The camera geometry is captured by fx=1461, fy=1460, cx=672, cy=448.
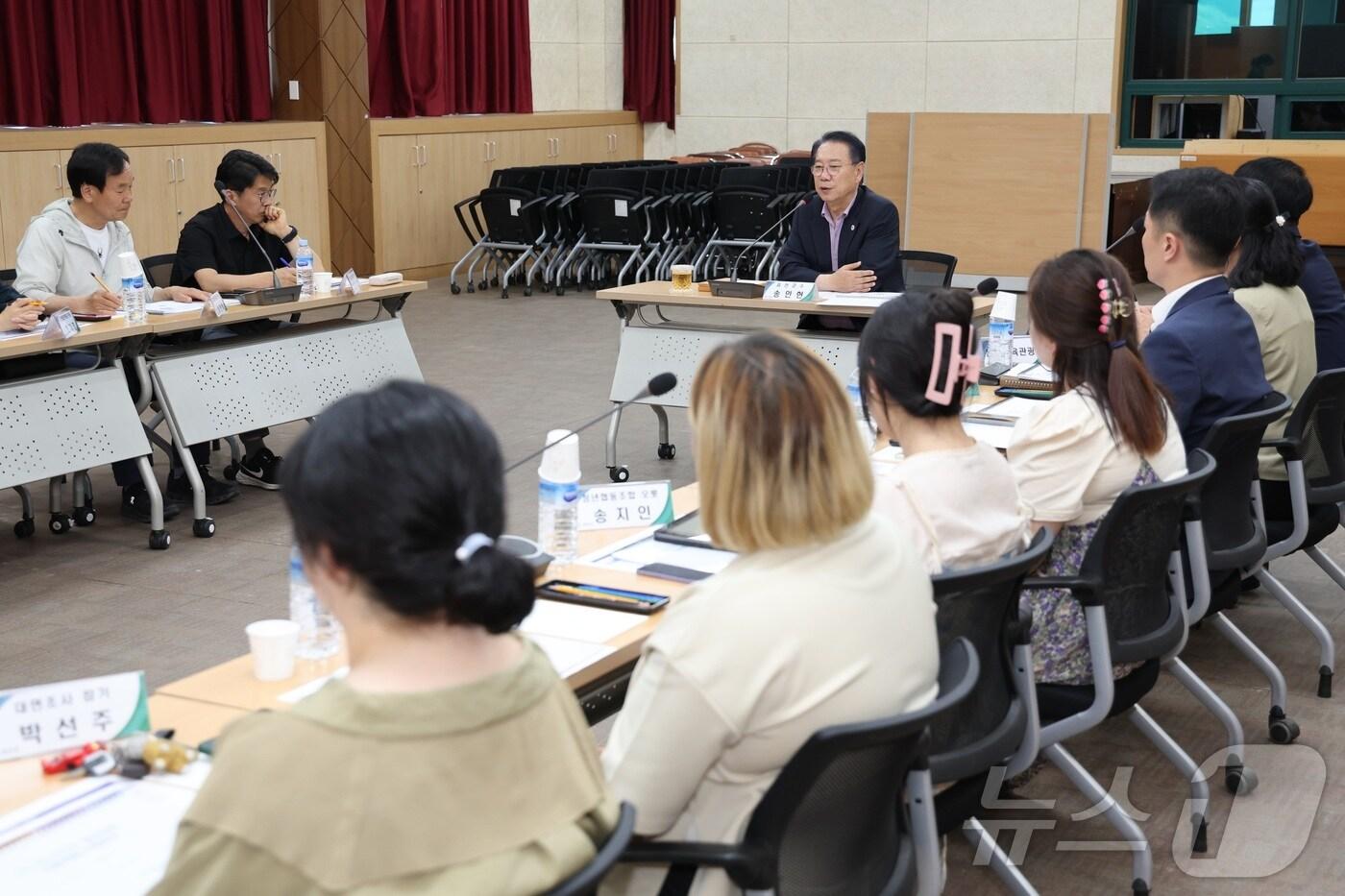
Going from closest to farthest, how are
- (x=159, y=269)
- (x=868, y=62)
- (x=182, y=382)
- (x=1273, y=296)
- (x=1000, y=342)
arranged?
(x=1273, y=296)
(x=1000, y=342)
(x=182, y=382)
(x=159, y=269)
(x=868, y=62)

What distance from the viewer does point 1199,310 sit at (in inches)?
134

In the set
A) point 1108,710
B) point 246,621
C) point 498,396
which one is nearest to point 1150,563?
point 1108,710

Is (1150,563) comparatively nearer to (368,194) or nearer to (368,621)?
(368,621)

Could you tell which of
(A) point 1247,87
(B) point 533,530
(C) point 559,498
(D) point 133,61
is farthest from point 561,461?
(A) point 1247,87

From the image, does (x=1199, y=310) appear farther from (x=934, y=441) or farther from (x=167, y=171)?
(x=167, y=171)

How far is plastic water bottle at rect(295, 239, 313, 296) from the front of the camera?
222 inches

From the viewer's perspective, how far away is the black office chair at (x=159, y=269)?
18.6 ft

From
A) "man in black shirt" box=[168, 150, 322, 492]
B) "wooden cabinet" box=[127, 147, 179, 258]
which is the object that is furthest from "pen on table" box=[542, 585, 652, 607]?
"wooden cabinet" box=[127, 147, 179, 258]

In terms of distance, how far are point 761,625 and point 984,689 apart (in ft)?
2.47

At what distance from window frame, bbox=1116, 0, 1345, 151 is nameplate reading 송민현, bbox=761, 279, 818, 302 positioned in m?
7.36

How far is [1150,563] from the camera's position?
8.81 feet

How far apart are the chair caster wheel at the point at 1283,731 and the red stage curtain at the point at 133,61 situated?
8.12 metres

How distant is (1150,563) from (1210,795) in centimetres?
74

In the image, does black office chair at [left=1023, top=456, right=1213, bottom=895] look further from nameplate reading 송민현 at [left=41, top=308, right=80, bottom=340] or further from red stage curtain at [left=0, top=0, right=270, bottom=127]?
red stage curtain at [left=0, top=0, right=270, bottom=127]
